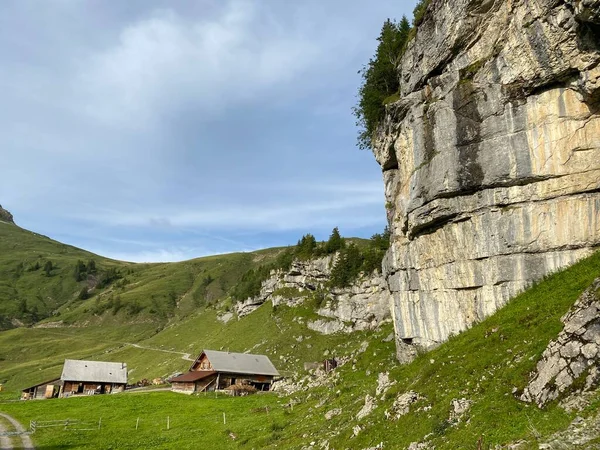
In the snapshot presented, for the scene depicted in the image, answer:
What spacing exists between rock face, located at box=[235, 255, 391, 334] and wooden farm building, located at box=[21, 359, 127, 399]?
45050 millimetres

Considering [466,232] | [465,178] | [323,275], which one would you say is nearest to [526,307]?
[466,232]

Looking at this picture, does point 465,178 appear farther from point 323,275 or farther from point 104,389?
point 104,389

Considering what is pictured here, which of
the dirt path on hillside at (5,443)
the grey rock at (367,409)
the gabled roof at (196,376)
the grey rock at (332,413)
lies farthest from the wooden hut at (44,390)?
the grey rock at (367,409)

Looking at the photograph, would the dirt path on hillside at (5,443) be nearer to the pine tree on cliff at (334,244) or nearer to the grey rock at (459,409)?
the grey rock at (459,409)

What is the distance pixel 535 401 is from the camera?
1507 cm

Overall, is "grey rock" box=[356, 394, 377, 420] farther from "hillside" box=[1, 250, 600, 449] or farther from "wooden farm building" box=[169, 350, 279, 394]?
"wooden farm building" box=[169, 350, 279, 394]

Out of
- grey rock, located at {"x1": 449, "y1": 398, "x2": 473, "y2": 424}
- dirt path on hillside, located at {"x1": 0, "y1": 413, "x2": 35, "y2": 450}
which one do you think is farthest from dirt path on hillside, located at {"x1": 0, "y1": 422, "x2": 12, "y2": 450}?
grey rock, located at {"x1": 449, "y1": 398, "x2": 473, "y2": 424}

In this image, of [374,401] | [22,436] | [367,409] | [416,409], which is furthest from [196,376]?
[416,409]

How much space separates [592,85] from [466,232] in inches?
515

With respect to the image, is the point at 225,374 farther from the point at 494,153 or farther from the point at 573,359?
the point at 573,359

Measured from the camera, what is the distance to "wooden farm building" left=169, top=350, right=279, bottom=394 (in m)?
72.4

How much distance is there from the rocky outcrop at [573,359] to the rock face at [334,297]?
52020 mm

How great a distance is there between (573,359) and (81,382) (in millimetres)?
94379

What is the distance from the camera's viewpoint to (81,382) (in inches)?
3332
